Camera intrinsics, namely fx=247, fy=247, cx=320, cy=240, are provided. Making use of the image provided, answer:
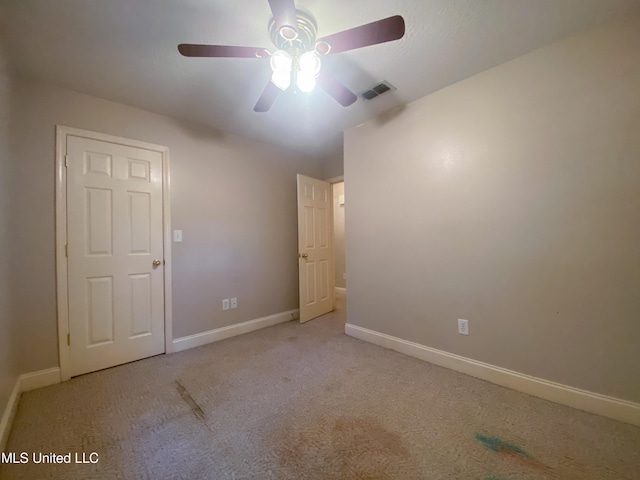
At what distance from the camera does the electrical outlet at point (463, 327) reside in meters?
2.03

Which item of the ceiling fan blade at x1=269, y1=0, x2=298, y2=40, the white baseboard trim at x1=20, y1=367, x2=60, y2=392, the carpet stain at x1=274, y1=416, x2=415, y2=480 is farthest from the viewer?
the white baseboard trim at x1=20, y1=367, x2=60, y2=392

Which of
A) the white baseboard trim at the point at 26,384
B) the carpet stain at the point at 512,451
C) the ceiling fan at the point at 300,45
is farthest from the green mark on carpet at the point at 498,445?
the white baseboard trim at the point at 26,384

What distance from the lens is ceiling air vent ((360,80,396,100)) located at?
2.07 metres

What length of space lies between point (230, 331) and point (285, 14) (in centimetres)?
287

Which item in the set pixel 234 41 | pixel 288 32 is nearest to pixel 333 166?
pixel 234 41

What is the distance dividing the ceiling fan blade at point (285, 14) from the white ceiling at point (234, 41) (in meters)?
0.33

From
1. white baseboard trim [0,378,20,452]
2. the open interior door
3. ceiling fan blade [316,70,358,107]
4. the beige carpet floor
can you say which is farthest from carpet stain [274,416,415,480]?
ceiling fan blade [316,70,358,107]

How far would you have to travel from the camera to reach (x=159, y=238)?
2.45m

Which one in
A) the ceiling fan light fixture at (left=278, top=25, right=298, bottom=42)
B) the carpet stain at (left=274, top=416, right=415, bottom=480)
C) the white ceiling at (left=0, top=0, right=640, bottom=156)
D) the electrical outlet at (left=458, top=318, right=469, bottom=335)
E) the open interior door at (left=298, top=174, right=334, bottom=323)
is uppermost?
the white ceiling at (left=0, top=0, right=640, bottom=156)

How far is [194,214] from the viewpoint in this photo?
2.68 m

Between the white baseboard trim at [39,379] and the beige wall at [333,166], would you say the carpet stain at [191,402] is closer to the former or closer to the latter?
the white baseboard trim at [39,379]

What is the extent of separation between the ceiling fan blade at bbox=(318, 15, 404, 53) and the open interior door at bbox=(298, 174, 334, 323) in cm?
210

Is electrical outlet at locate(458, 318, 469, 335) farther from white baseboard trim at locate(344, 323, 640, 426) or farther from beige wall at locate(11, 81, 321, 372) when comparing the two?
beige wall at locate(11, 81, 321, 372)

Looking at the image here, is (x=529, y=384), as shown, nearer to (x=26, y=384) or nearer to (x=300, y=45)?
(x=300, y=45)
